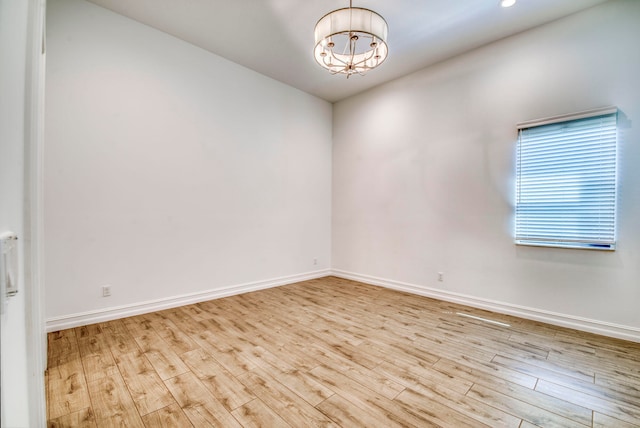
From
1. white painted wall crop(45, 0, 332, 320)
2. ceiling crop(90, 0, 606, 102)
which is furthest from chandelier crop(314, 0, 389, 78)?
white painted wall crop(45, 0, 332, 320)

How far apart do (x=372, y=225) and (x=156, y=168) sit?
3.24 meters

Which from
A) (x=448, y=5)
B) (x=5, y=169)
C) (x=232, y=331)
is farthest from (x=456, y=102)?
(x=5, y=169)

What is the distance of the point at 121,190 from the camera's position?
120 inches

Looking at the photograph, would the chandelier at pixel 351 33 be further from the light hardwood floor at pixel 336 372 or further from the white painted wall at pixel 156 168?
the light hardwood floor at pixel 336 372

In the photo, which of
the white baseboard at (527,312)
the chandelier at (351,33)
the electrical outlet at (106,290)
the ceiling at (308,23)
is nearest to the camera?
the chandelier at (351,33)

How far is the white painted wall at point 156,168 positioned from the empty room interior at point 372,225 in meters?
0.02

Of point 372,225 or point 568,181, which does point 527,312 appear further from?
point 372,225

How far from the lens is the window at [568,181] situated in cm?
269

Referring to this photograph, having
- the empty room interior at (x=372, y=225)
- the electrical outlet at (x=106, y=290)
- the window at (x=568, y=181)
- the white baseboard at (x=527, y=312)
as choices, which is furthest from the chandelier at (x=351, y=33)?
the electrical outlet at (x=106, y=290)

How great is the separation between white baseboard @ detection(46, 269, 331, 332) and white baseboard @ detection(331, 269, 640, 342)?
190 cm

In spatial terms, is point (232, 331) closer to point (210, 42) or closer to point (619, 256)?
point (210, 42)

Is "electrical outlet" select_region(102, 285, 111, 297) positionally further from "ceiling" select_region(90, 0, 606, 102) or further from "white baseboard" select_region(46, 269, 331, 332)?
"ceiling" select_region(90, 0, 606, 102)

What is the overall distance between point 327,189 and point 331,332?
3.00 metres

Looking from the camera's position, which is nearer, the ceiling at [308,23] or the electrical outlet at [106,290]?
the ceiling at [308,23]
